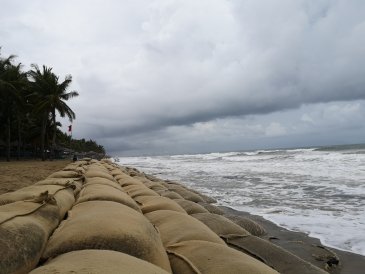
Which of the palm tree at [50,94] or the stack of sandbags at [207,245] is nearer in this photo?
the stack of sandbags at [207,245]

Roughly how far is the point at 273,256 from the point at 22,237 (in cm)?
203

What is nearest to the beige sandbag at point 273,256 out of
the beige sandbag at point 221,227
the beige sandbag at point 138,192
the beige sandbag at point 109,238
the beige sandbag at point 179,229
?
the beige sandbag at point 221,227

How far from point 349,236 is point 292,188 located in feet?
19.9

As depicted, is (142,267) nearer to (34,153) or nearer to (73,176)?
(73,176)

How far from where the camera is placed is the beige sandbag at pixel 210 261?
212cm

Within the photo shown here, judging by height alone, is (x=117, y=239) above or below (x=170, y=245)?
above

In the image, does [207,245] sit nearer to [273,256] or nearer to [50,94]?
[273,256]

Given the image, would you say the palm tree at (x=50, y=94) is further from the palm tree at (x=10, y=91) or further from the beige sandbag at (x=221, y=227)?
the beige sandbag at (x=221, y=227)

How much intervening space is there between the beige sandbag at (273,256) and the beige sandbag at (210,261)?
0.76m

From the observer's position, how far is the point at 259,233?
5.14 m

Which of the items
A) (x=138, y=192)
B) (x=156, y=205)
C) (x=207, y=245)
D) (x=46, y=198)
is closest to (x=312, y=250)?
(x=156, y=205)

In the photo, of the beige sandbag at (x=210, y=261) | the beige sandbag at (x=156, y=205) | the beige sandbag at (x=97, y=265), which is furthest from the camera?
the beige sandbag at (x=156, y=205)

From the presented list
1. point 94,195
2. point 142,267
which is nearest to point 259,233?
point 94,195

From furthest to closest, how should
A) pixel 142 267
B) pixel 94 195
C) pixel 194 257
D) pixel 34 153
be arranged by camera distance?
pixel 34 153 → pixel 94 195 → pixel 194 257 → pixel 142 267
